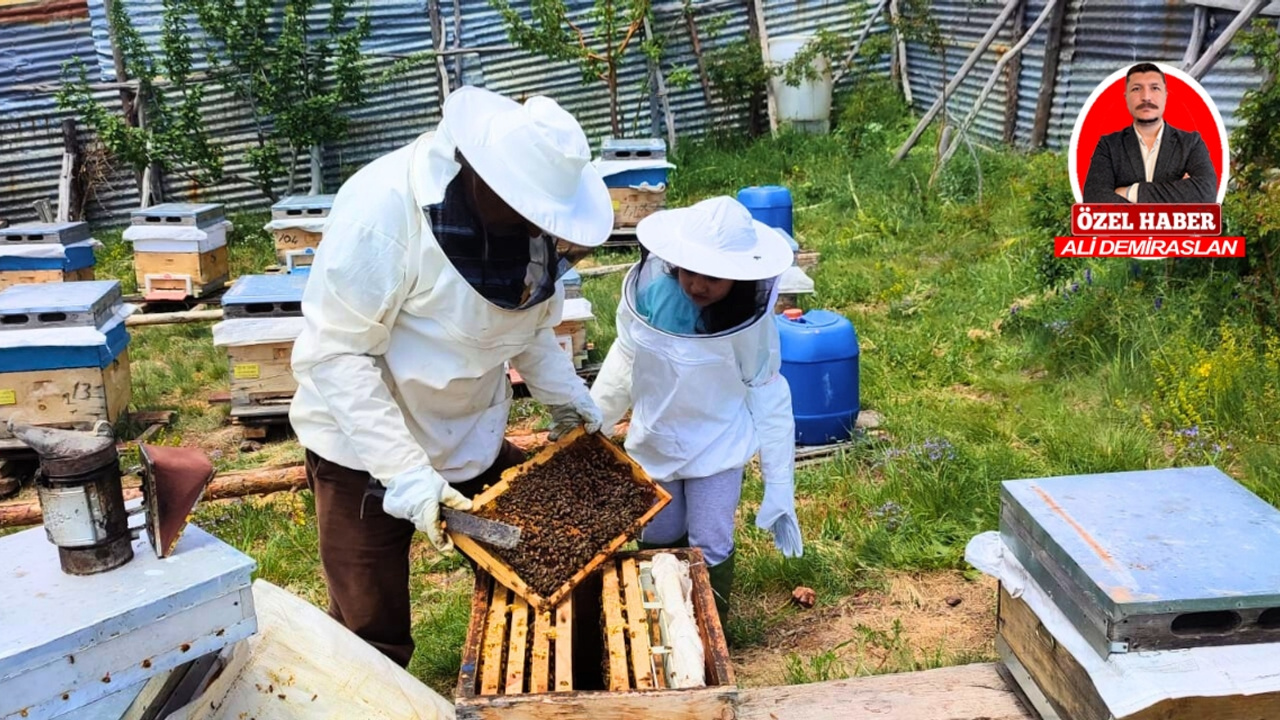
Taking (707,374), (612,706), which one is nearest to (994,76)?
(707,374)

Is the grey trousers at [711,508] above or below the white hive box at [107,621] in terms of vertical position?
below

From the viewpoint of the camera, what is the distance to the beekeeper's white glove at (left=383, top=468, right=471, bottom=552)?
2.31m

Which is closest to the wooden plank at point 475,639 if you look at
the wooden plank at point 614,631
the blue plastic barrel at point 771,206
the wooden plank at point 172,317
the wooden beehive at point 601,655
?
the wooden beehive at point 601,655

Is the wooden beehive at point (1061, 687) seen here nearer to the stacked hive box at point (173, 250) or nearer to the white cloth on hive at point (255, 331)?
the white cloth on hive at point (255, 331)

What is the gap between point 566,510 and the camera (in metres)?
2.54

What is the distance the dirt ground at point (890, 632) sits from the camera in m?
3.15

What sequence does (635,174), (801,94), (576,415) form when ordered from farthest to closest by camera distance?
(801,94) < (635,174) < (576,415)

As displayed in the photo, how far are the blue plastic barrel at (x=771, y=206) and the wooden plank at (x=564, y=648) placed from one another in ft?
16.2

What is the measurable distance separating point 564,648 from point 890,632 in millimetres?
1530

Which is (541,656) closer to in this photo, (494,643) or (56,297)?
(494,643)

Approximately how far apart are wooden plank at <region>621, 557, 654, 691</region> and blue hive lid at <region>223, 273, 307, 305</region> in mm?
3222

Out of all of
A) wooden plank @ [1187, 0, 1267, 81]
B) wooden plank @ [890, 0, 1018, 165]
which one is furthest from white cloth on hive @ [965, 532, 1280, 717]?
wooden plank @ [890, 0, 1018, 165]

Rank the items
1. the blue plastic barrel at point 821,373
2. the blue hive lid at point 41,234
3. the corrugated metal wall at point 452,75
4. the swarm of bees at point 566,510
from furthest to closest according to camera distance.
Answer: the corrugated metal wall at point 452,75, the blue hive lid at point 41,234, the blue plastic barrel at point 821,373, the swarm of bees at point 566,510

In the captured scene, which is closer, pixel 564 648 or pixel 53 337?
pixel 564 648
